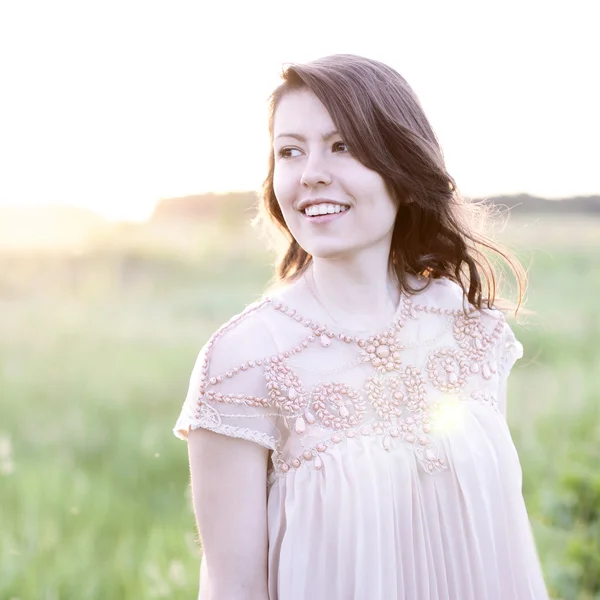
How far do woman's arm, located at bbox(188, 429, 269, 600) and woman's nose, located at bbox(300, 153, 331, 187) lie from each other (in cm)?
59

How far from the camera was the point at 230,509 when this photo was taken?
65.9 inches

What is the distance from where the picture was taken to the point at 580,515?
134 inches

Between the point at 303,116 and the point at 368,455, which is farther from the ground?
the point at 303,116

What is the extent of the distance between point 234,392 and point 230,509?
254mm

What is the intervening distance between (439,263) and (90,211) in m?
4.13

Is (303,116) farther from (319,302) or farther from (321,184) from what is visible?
(319,302)

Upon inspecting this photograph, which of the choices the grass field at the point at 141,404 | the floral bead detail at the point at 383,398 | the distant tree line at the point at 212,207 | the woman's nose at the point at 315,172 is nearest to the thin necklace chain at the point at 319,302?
the floral bead detail at the point at 383,398

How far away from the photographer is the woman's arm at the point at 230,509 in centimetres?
167

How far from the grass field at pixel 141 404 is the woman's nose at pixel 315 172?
1069 millimetres

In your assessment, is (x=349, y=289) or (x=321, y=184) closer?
(x=321, y=184)

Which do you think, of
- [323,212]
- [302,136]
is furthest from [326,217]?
[302,136]

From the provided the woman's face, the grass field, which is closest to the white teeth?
the woman's face

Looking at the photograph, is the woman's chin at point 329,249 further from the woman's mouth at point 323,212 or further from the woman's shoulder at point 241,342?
the woman's shoulder at point 241,342

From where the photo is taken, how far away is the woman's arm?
167 centimetres
